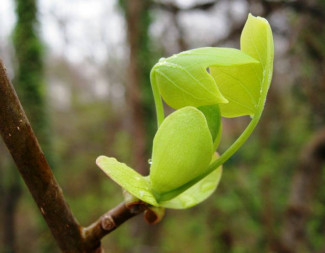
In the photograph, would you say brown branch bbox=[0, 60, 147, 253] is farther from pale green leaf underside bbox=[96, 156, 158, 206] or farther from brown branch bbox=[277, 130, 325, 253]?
brown branch bbox=[277, 130, 325, 253]

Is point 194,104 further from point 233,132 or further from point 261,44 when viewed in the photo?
point 233,132

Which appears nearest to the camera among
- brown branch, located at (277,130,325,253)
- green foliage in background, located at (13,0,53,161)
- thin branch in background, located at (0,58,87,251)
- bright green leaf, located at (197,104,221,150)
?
thin branch in background, located at (0,58,87,251)

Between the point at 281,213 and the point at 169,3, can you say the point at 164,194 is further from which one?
the point at 169,3

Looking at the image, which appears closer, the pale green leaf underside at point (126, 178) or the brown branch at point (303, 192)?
the pale green leaf underside at point (126, 178)

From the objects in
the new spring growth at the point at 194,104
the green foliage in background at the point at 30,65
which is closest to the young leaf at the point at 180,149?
the new spring growth at the point at 194,104

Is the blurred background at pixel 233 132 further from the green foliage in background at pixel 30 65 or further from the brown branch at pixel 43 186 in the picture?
the brown branch at pixel 43 186

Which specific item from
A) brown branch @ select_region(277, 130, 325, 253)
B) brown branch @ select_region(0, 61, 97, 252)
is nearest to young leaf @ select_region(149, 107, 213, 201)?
brown branch @ select_region(0, 61, 97, 252)
